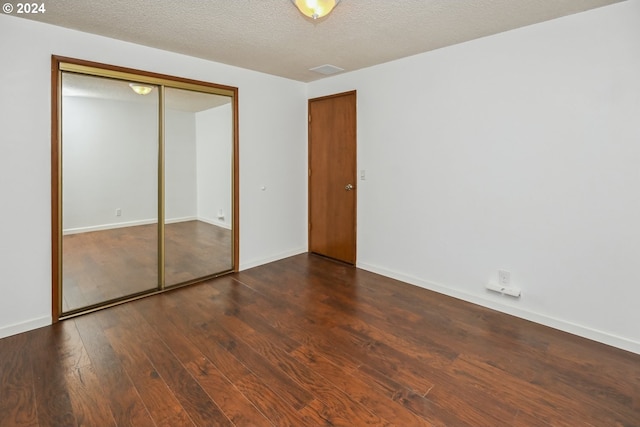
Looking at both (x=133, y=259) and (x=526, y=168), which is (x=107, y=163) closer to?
(x=133, y=259)

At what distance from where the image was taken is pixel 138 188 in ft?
10.7

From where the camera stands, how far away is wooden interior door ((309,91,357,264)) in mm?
4227

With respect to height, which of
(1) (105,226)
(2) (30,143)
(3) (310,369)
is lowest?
(3) (310,369)

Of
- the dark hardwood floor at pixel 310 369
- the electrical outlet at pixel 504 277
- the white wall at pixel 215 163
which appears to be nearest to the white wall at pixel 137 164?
the white wall at pixel 215 163

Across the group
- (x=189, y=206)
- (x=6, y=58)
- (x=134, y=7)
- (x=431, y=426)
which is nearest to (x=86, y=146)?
(x=6, y=58)

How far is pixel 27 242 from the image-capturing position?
2.61 meters

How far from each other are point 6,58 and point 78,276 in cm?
184

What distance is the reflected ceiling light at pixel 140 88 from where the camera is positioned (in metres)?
3.11

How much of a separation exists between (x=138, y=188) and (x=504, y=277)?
12.0 feet

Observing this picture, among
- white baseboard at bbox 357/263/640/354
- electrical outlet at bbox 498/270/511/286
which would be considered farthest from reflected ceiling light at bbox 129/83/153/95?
electrical outlet at bbox 498/270/511/286

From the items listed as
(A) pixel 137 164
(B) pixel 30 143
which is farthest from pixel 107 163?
(B) pixel 30 143

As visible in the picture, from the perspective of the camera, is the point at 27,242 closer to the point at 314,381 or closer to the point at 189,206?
the point at 189,206

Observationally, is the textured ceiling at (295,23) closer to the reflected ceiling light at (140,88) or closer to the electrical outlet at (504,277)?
the reflected ceiling light at (140,88)

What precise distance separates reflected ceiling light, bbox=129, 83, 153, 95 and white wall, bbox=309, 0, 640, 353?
2.43 m
